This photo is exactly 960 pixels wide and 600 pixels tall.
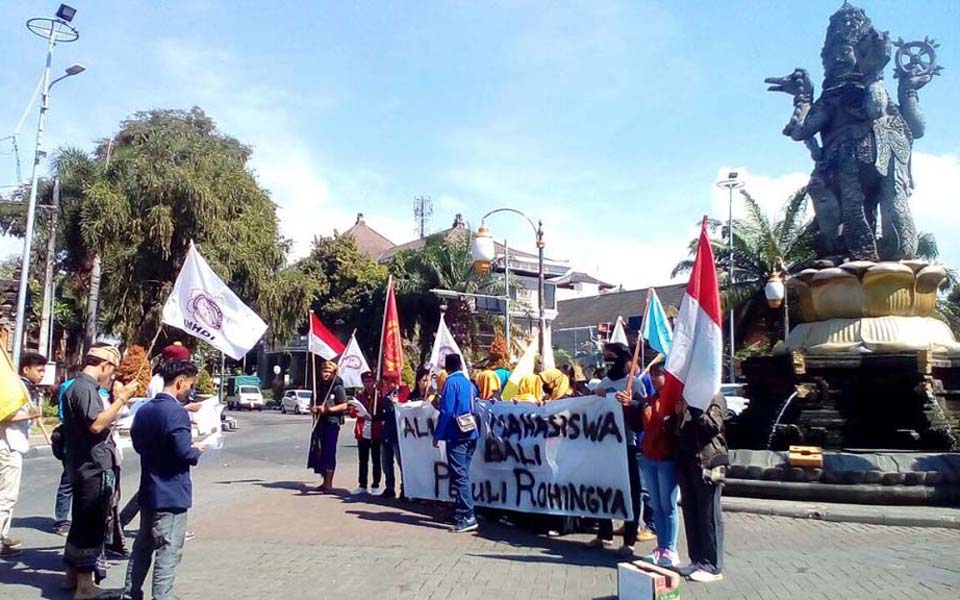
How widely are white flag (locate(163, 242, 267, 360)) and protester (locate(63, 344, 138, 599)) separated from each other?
3.30m

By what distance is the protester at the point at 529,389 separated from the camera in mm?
9774

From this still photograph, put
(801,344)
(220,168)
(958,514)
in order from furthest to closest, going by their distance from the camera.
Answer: (220,168), (801,344), (958,514)

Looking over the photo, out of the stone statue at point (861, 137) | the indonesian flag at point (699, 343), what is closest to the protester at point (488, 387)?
the indonesian flag at point (699, 343)

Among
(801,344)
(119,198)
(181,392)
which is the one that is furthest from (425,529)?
(119,198)

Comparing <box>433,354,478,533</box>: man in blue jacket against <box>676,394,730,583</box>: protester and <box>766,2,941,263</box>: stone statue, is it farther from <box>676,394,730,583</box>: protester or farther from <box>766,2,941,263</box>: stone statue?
<box>766,2,941,263</box>: stone statue

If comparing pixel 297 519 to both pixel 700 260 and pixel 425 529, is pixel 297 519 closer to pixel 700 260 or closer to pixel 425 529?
pixel 425 529

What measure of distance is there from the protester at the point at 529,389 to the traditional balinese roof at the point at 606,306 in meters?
44.3

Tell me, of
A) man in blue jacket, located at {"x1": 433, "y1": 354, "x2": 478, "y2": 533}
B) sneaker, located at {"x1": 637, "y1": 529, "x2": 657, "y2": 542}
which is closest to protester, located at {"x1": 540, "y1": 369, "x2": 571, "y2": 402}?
man in blue jacket, located at {"x1": 433, "y1": 354, "x2": 478, "y2": 533}

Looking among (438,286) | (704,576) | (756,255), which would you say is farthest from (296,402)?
(704,576)

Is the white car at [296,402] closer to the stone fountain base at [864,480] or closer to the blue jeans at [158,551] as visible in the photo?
the stone fountain base at [864,480]

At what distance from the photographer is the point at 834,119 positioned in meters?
13.5

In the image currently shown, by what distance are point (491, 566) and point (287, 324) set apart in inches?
1138

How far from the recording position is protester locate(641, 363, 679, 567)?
6.93 meters

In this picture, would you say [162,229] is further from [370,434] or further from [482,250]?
[370,434]
